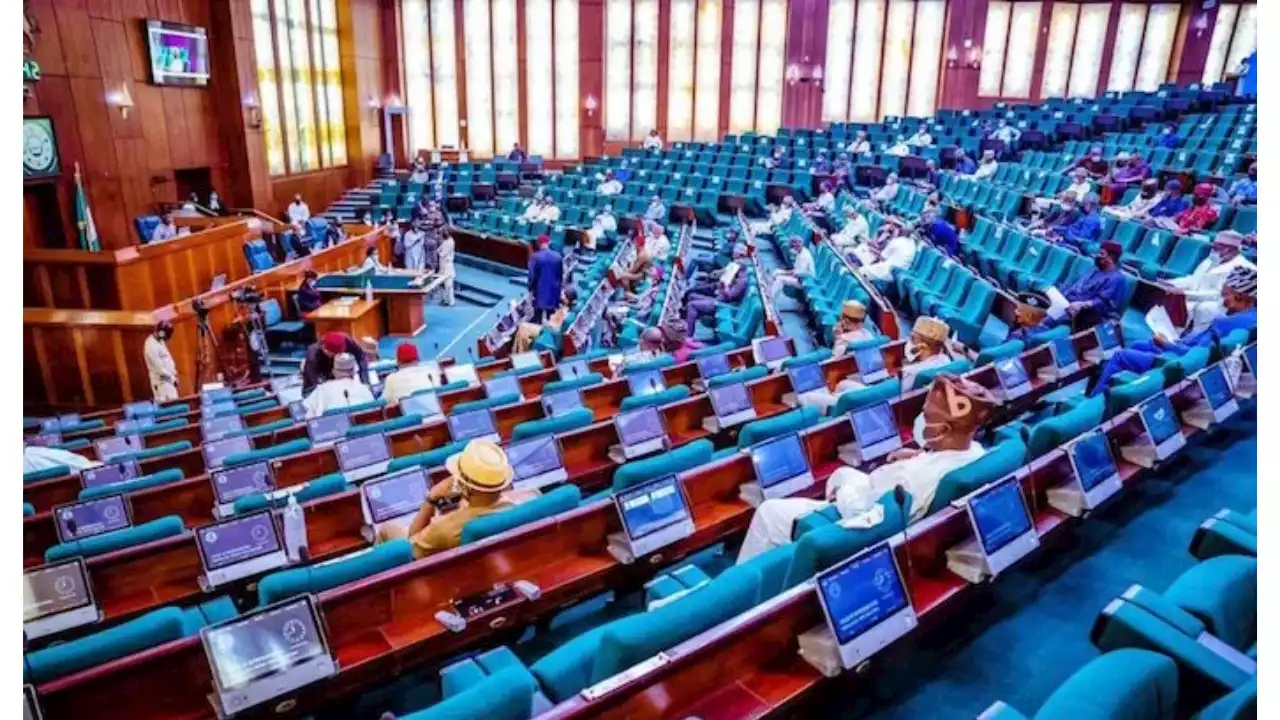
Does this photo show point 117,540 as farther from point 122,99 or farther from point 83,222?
point 122,99

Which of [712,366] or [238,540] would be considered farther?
[712,366]

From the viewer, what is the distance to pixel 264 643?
6.45 feet

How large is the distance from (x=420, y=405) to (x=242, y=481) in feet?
4.31

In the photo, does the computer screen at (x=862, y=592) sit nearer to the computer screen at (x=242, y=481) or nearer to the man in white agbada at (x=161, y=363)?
the computer screen at (x=242, y=481)

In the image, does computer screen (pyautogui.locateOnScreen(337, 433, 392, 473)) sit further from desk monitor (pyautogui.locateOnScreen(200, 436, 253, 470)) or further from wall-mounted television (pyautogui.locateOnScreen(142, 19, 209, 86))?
wall-mounted television (pyautogui.locateOnScreen(142, 19, 209, 86))

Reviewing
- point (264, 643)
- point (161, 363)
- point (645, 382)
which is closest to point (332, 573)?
point (264, 643)

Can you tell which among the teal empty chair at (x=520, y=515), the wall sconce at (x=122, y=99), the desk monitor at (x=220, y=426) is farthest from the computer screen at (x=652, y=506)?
the wall sconce at (x=122, y=99)

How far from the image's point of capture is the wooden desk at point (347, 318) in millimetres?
7934

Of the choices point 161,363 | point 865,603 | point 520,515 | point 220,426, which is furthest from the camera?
point 161,363

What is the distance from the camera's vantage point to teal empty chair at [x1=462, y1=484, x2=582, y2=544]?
8.29ft

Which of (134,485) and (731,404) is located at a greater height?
(731,404)

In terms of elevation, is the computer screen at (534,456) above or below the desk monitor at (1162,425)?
below

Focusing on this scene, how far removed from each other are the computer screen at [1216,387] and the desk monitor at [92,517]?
4.42 meters

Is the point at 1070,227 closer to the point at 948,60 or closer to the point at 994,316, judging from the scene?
the point at 994,316
